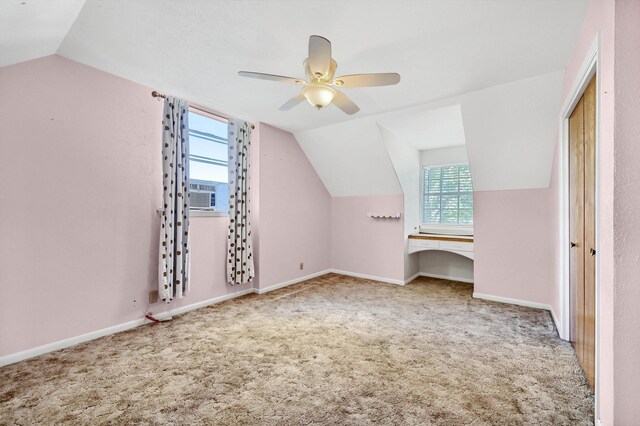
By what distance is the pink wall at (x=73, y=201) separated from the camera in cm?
210

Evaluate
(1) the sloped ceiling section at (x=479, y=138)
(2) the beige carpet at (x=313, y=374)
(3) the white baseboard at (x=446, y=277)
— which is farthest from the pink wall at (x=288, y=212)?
(3) the white baseboard at (x=446, y=277)

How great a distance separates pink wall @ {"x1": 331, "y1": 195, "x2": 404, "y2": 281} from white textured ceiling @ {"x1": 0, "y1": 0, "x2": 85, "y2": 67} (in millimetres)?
3971

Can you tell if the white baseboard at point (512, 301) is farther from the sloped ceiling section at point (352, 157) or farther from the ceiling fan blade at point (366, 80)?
the ceiling fan blade at point (366, 80)

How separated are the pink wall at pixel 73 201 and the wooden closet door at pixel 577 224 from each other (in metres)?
3.58

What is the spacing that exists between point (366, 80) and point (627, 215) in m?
1.55

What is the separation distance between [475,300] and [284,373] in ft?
9.01

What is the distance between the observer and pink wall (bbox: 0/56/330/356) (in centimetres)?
210

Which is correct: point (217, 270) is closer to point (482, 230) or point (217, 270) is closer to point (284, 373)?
point (284, 373)

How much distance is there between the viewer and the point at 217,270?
11.5 feet

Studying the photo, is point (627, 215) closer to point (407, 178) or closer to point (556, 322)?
point (556, 322)

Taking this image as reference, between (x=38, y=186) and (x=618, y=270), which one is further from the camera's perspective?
(x=38, y=186)

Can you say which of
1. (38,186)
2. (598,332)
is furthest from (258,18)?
(598,332)

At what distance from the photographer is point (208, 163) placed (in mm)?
3492

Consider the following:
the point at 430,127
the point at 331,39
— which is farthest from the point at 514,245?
the point at 331,39
